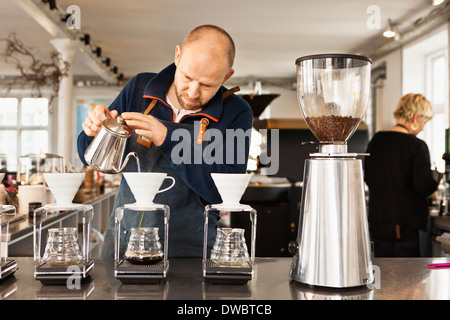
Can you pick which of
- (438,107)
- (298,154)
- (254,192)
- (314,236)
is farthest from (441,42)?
(314,236)

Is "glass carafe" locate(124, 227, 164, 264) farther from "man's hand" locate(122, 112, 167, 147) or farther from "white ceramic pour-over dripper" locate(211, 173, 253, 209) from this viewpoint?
"man's hand" locate(122, 112, 167, 147)

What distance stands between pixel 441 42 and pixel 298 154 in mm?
3184

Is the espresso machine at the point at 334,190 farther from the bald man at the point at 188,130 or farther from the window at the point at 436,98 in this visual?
the window at the point at 436,98

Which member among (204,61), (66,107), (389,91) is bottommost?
(204,61)

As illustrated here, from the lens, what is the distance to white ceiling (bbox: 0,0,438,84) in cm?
657

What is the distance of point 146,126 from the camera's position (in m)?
1.56

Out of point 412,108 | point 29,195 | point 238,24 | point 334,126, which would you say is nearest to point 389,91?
point 238,24

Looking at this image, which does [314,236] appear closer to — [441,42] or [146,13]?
[146,13]

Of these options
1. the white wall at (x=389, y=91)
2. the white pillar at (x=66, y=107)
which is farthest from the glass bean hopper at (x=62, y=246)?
the white wall at (x=389, y=91)

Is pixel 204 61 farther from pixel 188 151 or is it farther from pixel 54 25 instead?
pixel 54 25

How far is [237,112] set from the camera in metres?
1.91

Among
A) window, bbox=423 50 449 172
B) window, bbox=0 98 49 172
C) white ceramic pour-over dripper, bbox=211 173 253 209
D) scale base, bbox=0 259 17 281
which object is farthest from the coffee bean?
window, bbox=0 98 49 172

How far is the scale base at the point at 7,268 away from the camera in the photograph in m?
1.32

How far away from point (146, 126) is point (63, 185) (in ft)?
1.13
